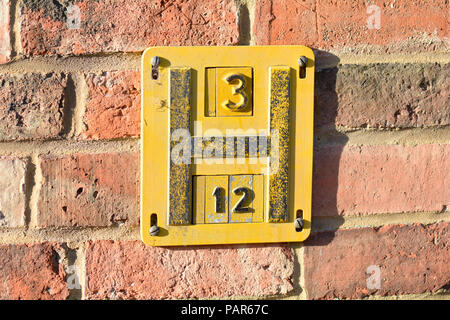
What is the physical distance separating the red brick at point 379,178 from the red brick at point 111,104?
232 millimetres

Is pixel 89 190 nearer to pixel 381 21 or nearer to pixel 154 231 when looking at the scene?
pixel 154 231

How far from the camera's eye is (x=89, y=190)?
1.89ft

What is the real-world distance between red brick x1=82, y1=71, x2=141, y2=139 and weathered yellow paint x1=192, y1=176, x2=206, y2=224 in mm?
99

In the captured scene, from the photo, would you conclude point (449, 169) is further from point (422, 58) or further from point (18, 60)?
point (18, 60)

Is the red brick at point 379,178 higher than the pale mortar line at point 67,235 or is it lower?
higher

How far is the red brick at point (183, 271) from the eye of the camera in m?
0.59

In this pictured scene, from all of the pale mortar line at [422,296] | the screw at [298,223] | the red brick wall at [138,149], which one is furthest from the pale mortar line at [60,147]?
the pale mortar line at [422,296]

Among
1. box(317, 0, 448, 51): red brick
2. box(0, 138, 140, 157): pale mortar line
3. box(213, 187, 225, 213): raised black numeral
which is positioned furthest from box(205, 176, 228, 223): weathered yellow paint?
box(317, 0, 448, 51): red brick

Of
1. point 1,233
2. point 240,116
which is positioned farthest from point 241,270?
point 1,233

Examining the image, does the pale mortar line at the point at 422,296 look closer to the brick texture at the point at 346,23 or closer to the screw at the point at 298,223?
the screw at the point at 298,223

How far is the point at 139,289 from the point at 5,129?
0.25 meters

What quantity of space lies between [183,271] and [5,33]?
1.15 feet

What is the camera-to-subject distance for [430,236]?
61 centimetres

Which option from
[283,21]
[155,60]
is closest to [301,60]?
[283,21]
